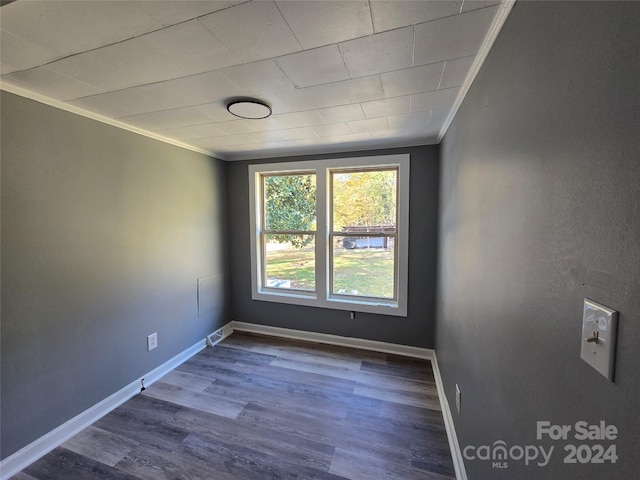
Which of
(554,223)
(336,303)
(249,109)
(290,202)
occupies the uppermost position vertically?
(249,109)

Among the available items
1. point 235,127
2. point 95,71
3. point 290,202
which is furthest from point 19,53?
point 290,202

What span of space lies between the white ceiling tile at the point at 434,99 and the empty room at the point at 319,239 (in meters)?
0.03

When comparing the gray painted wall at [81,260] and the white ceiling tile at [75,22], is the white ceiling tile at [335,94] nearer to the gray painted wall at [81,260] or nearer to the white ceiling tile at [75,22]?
the white ceiling tile at [75,22]

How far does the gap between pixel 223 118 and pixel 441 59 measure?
154cm

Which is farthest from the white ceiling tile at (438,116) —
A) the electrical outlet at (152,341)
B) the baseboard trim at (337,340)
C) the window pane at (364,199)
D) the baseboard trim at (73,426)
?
the baseboard trim at (73,426)

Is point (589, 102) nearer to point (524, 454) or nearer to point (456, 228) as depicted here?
point (524, 454)

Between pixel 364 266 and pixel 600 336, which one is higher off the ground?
pixel 600 336

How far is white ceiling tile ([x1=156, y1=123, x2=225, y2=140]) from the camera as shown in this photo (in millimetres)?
2205

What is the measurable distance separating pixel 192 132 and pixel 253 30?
60.8 inches

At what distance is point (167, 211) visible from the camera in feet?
8.50

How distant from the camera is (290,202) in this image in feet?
10.8

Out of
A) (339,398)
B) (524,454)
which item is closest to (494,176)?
(524,454)

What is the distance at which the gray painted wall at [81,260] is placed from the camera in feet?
5.13

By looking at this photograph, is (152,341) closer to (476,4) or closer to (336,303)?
(336,303)
